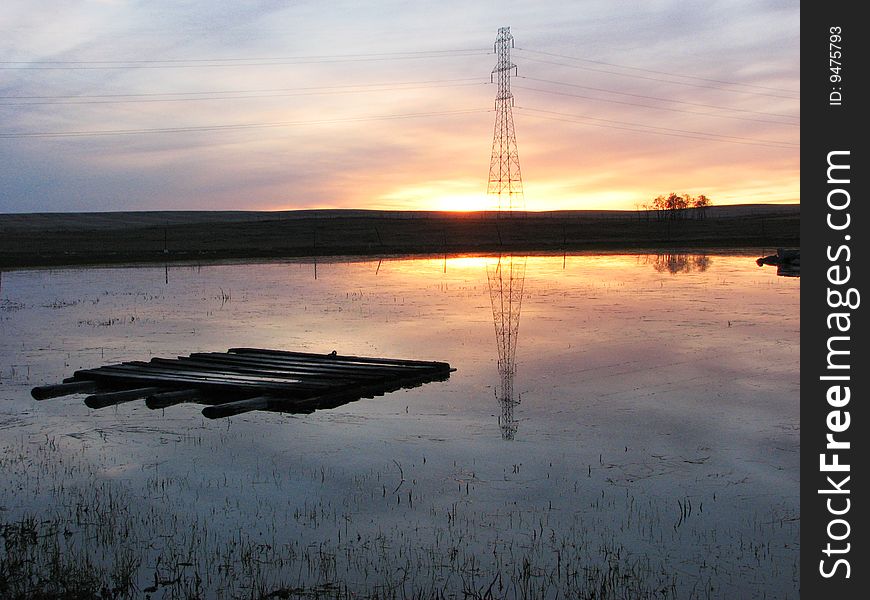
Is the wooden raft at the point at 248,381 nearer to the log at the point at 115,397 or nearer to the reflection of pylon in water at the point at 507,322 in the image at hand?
the log at the point at 115,397

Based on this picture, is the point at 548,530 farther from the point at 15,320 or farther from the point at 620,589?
the point at 15,320

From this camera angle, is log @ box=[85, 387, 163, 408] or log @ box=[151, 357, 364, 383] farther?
log @ box=[151, 357, 364, 383]

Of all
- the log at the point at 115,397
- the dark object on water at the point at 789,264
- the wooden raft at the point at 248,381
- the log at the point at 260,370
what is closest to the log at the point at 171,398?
the wooden raft at the point at 248,381

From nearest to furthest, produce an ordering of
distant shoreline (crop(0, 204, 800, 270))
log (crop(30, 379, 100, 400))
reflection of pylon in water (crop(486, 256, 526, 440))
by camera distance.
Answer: reflection of pylon in water (crop(486, 256, 526, 440)), log (crop(30, 379, 100, 400)), distant shoreline (crop(0, 204, 800, 270))

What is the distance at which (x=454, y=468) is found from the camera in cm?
850

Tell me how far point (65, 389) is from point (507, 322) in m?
9.94

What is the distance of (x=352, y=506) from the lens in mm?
7465

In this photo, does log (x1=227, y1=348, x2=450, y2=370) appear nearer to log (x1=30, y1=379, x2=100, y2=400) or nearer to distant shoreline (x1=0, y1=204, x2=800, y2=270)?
log (x1=30, y1=379, x2=100, y2=400)

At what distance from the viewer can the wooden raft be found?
10891 mm

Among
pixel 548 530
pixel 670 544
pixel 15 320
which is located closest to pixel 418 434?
pixel 548 530

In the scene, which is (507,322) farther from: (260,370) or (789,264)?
(789,264)

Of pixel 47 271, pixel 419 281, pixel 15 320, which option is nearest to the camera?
pixel 15 320

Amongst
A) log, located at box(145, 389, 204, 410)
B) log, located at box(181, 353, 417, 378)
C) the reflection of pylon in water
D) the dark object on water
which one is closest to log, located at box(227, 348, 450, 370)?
log, located at box(181, 353, 417, 378)
